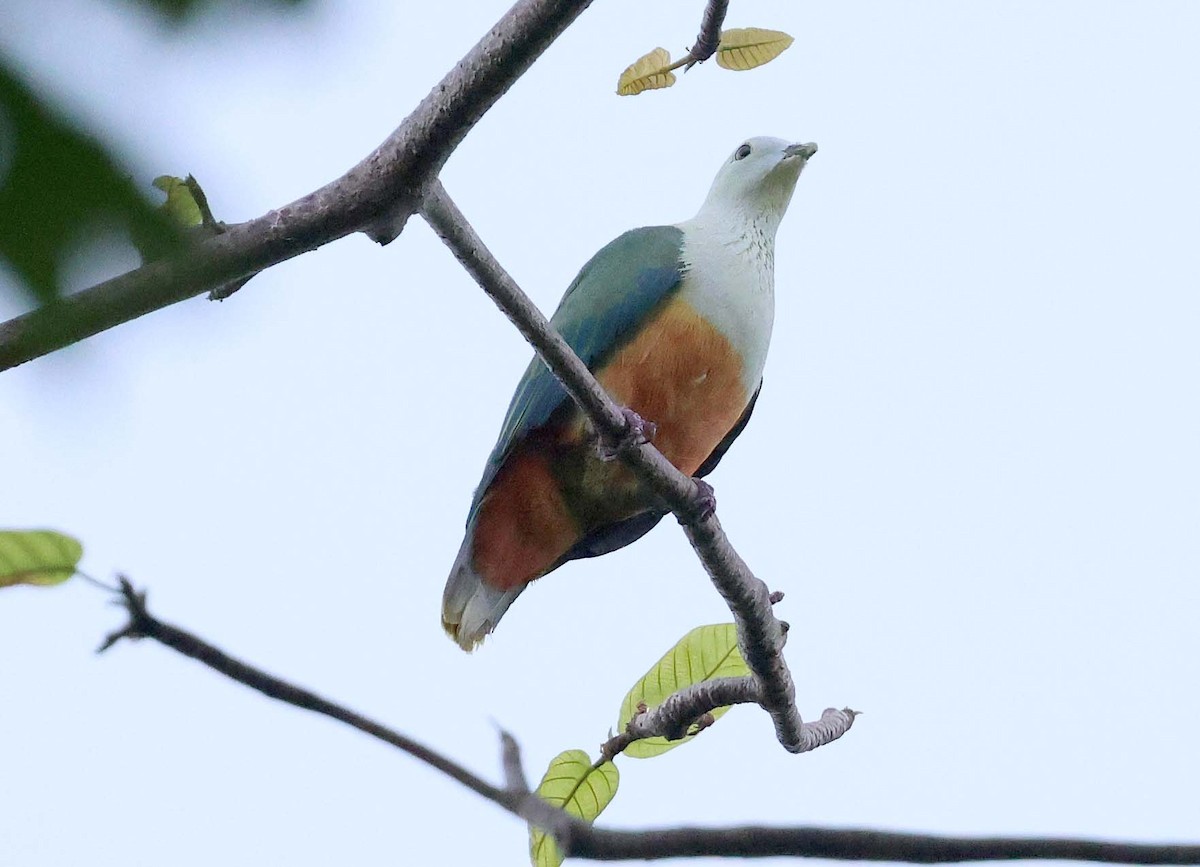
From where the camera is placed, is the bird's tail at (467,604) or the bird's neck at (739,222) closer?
the bird's tail at (467,604)

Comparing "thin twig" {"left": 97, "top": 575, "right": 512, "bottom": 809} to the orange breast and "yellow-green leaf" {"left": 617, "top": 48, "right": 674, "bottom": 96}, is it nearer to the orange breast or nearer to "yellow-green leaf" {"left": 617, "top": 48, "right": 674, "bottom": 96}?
"yellow-green leaf" {"left": 617, "top": 48, "right": 674, "bottom": 96}

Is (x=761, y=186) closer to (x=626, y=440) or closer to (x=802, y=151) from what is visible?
(x=802, y=151)

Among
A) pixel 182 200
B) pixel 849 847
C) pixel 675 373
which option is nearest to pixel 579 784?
pixel 675 373

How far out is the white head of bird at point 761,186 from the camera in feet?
15.8

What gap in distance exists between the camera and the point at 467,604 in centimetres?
439

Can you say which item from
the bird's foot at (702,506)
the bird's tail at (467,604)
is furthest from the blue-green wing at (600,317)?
the bird's foot at (702,506)

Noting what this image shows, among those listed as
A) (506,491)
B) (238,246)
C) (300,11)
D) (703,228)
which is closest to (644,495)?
(506,491)

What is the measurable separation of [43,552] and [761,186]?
366cm

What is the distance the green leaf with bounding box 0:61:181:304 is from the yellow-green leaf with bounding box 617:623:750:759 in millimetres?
3310

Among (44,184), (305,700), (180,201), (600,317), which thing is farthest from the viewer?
(600,317)

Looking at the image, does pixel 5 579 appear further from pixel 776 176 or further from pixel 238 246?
pixel 776 176

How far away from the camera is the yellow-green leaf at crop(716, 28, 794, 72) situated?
2.83 meters

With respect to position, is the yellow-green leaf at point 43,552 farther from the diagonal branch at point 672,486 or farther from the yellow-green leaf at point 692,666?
the yellow-green leaf at point 692,666

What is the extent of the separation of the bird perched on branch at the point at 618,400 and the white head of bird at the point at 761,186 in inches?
8.0
